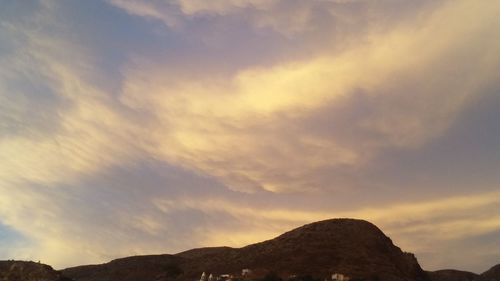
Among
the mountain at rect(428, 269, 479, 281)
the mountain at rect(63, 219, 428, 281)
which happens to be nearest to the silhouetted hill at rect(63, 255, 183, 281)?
the mountain at rect(63, 219, 428, 281)

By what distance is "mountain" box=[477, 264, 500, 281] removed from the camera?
97.2 metres

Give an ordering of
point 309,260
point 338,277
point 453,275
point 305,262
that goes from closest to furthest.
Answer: point 338,277 < point 305,262 < point 309,260 < point 453,275

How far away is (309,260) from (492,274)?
53.0 meters

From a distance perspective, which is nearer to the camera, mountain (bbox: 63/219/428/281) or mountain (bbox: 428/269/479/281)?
mountain (bbox: 63/219/428/281)

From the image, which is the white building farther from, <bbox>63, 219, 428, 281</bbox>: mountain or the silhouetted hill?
the silhouetted hill

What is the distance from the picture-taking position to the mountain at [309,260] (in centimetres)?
6725

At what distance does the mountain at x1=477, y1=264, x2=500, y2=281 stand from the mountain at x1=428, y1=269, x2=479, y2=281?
2.81 meters

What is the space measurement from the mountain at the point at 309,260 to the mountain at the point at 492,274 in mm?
24363

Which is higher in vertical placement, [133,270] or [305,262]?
[133,270]

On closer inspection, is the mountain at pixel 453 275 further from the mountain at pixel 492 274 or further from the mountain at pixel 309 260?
the mountain at pixel 309 260

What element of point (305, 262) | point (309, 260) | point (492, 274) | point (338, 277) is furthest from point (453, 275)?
point (338, 277)

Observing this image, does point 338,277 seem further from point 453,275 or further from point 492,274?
point 453,275

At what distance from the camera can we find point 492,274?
335 ft

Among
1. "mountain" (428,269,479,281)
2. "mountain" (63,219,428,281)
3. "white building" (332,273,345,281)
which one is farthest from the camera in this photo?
"mountain" (428,269,479,281)
